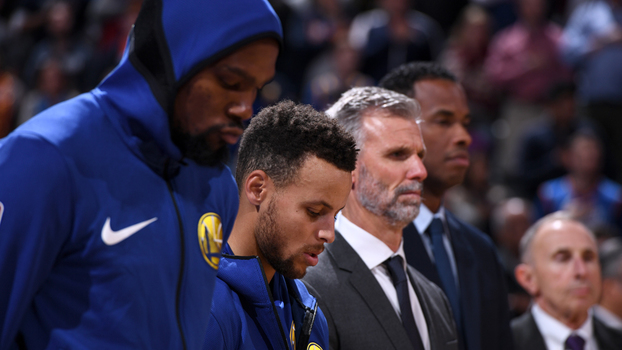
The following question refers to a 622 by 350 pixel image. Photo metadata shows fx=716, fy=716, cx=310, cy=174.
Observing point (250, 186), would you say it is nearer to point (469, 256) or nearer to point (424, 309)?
point (424, 309)

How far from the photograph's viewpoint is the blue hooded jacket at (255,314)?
1888 mm

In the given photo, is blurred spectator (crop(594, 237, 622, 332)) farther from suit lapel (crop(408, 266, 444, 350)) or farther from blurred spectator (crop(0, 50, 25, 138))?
blurred spectator (crop(0, 50, 25, 138))

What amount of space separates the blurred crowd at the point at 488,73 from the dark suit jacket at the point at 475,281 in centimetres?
315

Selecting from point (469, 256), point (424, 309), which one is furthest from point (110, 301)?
point (469, 256)

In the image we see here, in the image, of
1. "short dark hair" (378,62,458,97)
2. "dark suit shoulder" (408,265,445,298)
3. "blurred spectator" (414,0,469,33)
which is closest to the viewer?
"dark suit shoulder" (408,265,445,298)

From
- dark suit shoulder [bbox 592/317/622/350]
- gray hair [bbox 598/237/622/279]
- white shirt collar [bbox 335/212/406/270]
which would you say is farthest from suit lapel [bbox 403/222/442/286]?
gray hair [bbox 598/237/622/279]

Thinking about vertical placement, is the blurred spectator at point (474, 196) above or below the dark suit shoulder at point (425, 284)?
above

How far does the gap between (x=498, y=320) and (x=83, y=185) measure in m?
2.43

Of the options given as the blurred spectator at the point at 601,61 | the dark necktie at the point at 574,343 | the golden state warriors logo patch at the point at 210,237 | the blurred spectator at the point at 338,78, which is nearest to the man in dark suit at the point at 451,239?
the dark necktie at the point at 574,343

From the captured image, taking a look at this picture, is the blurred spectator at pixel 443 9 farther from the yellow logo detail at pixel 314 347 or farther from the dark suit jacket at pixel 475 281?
the yellow logo detail at pixel 314 347

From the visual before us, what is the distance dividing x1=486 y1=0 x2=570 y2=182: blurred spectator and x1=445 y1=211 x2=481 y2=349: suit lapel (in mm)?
5196

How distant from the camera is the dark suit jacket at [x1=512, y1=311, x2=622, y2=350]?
3730mm

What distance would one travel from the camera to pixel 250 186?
212 cm

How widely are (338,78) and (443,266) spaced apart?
4700mm
